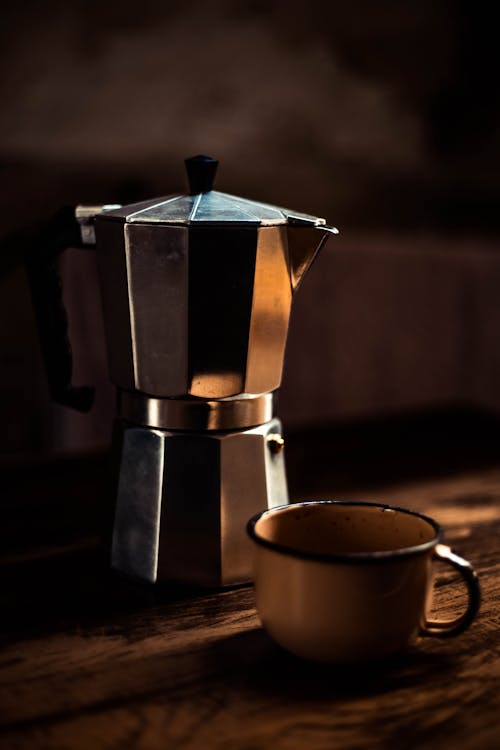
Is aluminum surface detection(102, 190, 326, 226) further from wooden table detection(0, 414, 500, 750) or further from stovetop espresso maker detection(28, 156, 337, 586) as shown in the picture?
wooden table detection(0, 414, 500, 750)

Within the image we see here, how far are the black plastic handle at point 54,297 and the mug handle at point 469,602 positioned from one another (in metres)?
0.35

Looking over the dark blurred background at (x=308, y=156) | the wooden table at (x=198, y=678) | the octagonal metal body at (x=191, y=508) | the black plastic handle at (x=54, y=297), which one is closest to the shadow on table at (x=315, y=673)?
the wooden table at (x=198, y=678)

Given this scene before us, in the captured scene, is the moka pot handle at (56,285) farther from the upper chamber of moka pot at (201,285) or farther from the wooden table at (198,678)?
the wooden table at (198,678)

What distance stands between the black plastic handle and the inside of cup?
0.79ft

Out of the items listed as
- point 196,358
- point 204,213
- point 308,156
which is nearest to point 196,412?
point 196,358

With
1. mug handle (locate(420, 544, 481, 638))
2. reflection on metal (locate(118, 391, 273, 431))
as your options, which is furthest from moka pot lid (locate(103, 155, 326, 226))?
mug handle (locate(420, 544, 481, 638))

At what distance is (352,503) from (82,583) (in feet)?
0.76

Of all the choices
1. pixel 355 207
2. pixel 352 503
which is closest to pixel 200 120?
pixel 355 207

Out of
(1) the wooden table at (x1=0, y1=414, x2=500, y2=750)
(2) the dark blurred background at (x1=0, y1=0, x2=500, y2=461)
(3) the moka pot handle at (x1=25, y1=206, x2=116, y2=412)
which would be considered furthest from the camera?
(2) the dark blurred background at (x1=0, y1=0, x2=500, y2=461)

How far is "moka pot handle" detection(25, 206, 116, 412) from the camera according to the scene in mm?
679

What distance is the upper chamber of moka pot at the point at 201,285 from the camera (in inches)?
24.2

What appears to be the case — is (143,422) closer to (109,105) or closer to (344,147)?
(109,105)

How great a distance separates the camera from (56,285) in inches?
28.0

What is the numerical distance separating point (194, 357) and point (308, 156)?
0.76 m
